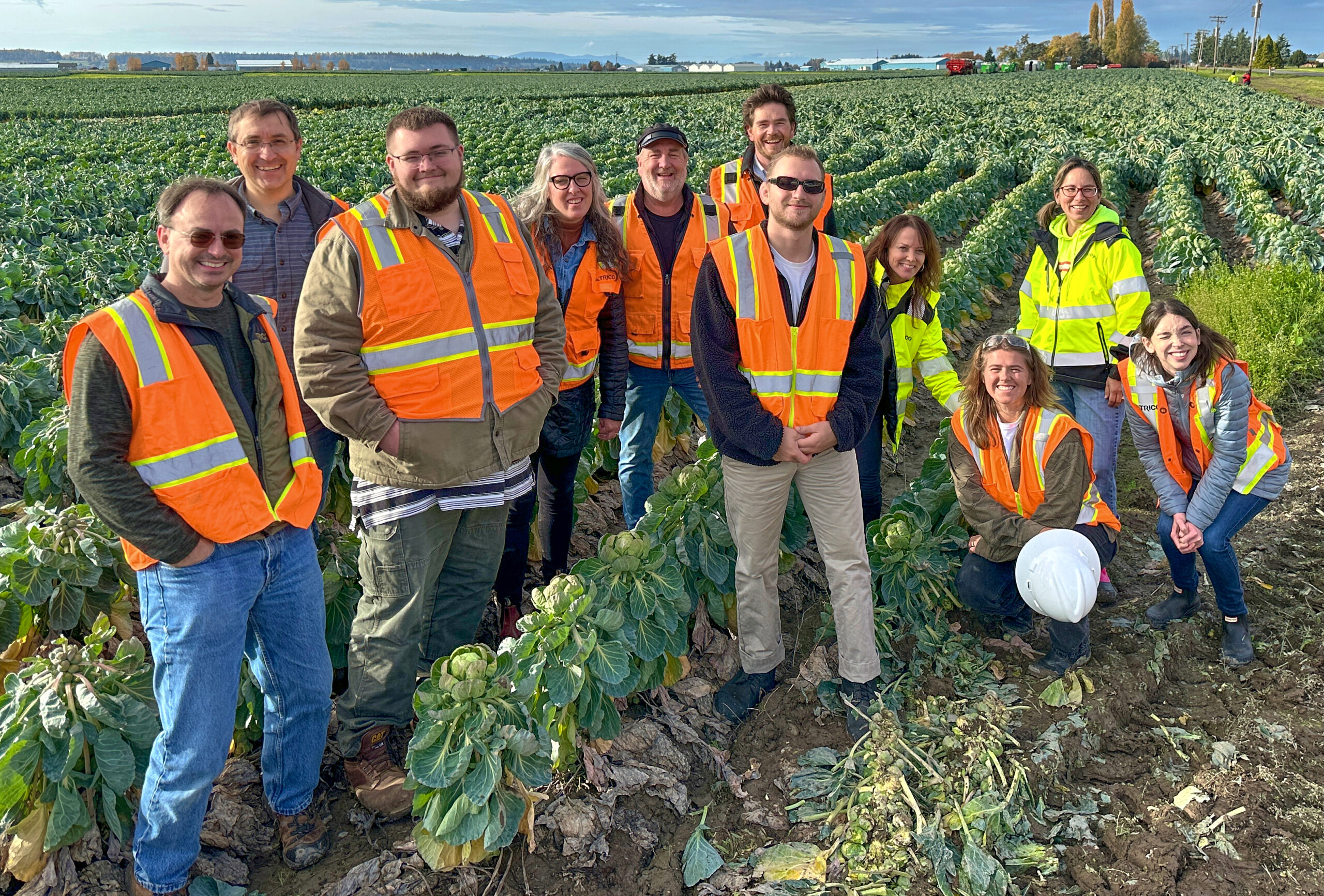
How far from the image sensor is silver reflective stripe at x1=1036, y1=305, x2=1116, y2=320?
465 cm

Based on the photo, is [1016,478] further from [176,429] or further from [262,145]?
[262,145]

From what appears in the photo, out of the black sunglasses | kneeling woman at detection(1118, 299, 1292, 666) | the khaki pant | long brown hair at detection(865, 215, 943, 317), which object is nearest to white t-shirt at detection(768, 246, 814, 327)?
the black sunglasses

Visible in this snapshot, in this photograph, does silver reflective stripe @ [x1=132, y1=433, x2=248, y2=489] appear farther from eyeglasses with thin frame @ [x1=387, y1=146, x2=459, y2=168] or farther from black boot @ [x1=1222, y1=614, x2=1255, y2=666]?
black boot @ [x1=1222, y1=614, x2=1255, y2=666]

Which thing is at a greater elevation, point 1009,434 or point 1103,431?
point 1009,434

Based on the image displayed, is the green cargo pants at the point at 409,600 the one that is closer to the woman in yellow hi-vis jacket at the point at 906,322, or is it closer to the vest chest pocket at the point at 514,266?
the vest chest pocket at the point at 514,266

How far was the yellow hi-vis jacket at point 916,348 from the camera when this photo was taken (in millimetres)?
4316

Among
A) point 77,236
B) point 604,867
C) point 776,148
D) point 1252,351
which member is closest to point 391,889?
point 604,867

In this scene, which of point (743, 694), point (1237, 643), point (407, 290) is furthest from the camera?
point (1237, 643)

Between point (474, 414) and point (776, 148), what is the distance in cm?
242

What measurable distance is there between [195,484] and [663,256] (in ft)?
7.41

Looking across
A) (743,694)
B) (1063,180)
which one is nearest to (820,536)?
(743,694)

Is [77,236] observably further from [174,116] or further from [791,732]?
[174,116]

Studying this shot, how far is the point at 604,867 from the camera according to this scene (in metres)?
3.01

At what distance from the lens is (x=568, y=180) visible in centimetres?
358
